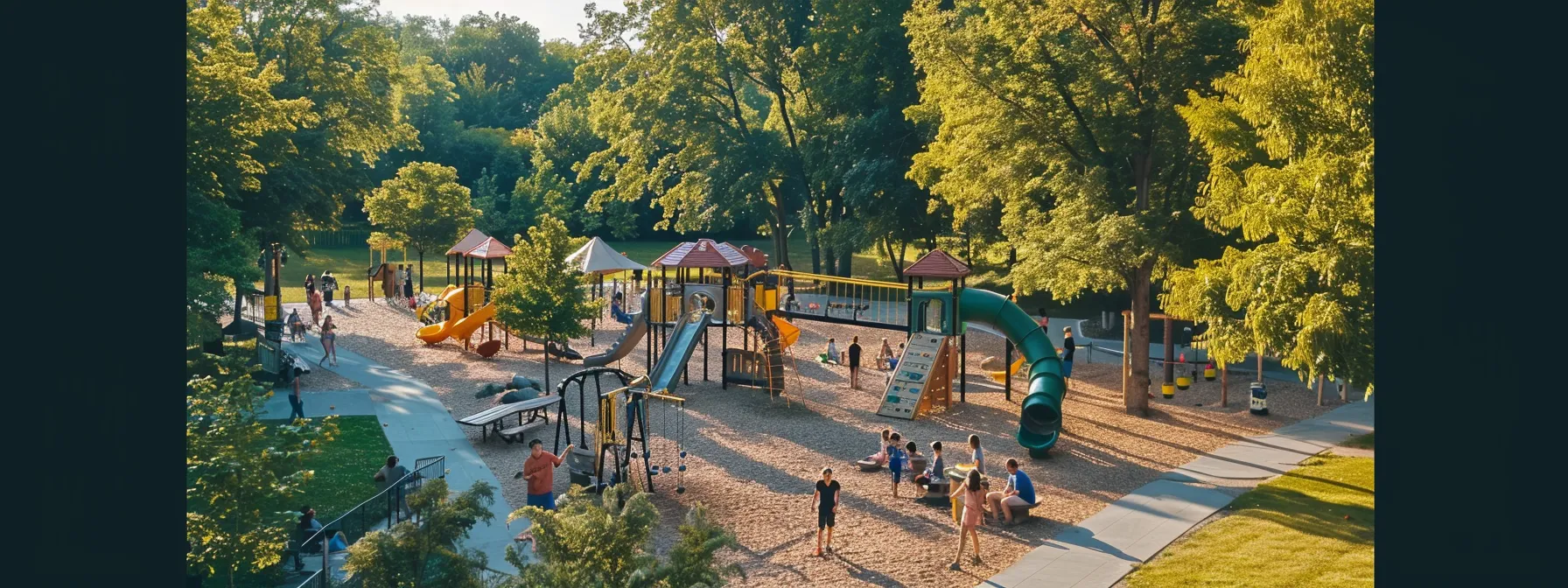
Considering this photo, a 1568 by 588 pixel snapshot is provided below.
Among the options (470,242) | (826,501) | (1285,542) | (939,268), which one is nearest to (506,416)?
(939,268)

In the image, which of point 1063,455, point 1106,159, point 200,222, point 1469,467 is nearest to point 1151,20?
point 1106,159

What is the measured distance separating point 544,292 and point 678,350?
409 centimetres

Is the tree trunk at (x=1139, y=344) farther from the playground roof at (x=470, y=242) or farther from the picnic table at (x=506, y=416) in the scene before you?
the playground roof at (x=470, y=242)

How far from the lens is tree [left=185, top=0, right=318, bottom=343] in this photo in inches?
900

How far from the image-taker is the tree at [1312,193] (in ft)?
53.1

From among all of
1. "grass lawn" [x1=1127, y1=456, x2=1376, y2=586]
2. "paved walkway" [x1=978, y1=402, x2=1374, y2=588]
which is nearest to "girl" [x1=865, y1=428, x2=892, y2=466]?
"paved walkway" [x1=978, y1=402, x2=1374, y2=588]

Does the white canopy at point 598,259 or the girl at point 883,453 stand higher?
the white canopy at point 598,259

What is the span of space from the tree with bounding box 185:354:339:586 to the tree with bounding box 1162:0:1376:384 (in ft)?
41.5

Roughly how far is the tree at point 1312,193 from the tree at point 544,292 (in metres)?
15.9

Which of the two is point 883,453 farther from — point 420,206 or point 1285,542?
point 420,206

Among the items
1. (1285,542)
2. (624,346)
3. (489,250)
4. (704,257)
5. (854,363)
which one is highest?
(489,250)

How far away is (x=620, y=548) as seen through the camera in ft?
34.1

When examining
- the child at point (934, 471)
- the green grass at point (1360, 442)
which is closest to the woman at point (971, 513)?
the child at point (934, 471)

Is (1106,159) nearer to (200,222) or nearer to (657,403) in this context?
(657,403)
